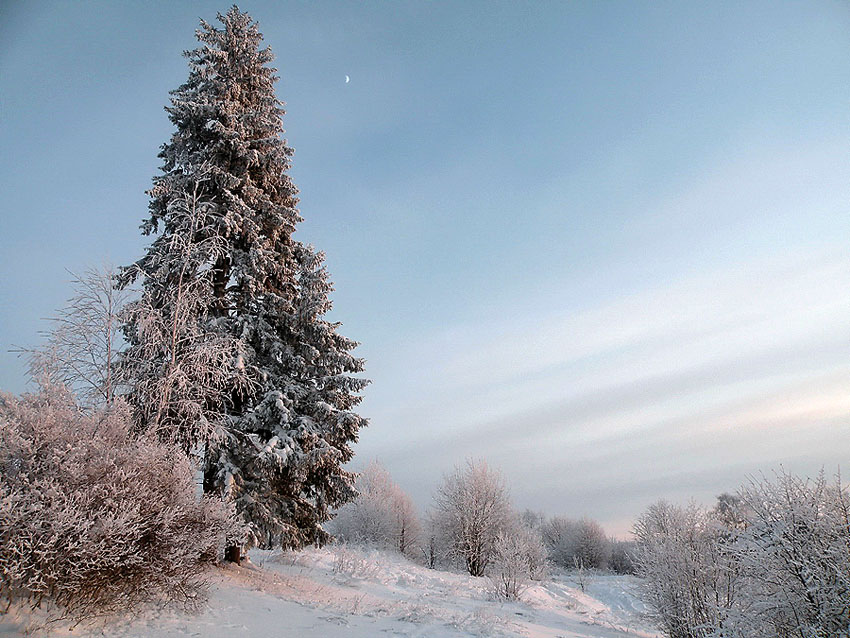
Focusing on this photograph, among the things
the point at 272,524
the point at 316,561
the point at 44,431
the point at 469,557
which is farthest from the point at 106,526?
the point at 469,557

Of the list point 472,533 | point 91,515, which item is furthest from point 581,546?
point 91,515

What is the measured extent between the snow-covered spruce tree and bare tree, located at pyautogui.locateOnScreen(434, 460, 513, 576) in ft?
76.1

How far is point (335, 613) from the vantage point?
9.15 meters

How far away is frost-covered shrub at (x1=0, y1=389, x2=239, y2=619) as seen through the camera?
589 centimetres

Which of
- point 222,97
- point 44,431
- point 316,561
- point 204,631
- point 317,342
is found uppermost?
point 222,97

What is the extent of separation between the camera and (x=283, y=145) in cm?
1483

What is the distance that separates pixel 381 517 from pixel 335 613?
41.2 meters

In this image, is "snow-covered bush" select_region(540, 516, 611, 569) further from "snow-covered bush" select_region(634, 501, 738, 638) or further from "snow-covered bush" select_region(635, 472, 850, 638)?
"snow-covered bush" select_region(635, 472, 850, 638)

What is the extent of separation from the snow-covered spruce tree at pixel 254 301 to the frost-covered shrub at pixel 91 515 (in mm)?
3401

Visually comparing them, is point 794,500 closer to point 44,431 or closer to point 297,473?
point 297,473

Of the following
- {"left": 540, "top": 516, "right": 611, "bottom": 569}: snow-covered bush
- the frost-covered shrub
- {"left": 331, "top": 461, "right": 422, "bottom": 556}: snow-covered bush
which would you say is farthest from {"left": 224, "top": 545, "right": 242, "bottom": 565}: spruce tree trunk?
{"left": 540, "top": 516, "right": 611, "bottom": 569}: snow-covered bush

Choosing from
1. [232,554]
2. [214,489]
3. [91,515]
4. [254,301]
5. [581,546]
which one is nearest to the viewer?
[91,515]

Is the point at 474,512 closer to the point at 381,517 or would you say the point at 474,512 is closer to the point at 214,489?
the point at 381,517

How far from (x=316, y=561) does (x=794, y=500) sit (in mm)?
16102
